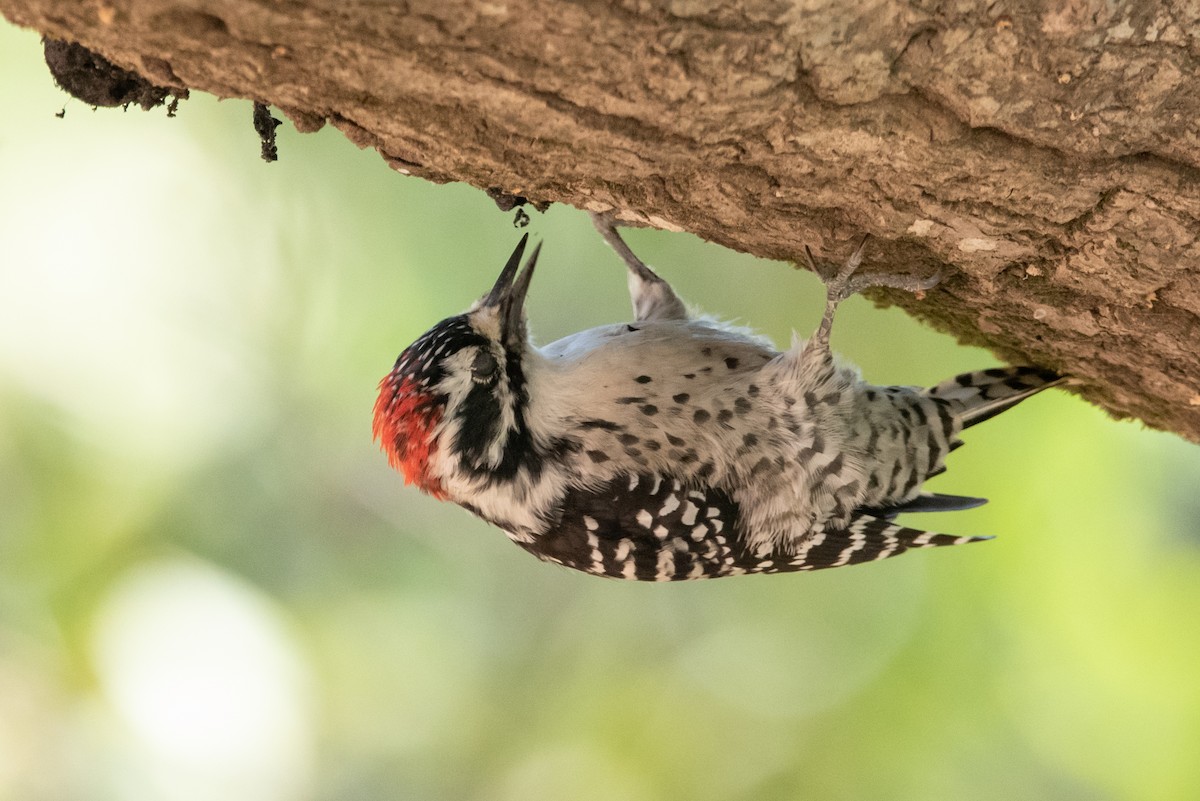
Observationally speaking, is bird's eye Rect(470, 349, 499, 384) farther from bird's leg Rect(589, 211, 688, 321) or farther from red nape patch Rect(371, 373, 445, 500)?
bird's leg Rect(589, 211, 688, 321)

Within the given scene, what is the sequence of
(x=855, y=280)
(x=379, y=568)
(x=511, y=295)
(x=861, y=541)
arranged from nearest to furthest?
(x=855, y=280), (x=511, y=295), (x=861, y=541), (x=379, y=568)

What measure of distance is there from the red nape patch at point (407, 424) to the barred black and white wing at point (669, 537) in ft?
1.60

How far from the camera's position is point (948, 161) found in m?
2.42

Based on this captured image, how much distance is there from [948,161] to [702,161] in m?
0.59

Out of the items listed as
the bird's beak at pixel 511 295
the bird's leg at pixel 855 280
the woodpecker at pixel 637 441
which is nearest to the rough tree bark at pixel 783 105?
the bird's leg at pixel 855 280

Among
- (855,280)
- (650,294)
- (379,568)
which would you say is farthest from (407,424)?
(379,568)

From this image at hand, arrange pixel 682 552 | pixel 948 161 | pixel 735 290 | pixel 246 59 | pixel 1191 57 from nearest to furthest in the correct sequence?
pixel 246 59, pixel 1191 57, pixel 948 161, pixel 682 552, pixel 735 290

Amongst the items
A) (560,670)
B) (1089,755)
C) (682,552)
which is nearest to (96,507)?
(560,670)

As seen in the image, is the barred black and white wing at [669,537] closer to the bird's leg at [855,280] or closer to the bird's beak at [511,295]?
the bird's beak at [511,295]

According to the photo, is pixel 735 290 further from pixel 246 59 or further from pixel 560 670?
pixel 246 59

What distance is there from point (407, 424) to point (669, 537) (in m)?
0.93

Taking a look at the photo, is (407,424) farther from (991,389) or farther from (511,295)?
(991,389)

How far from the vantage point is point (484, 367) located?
3.20 m

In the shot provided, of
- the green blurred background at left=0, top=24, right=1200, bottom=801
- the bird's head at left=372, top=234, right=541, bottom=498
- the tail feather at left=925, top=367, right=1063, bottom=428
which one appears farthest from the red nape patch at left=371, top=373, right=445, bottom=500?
the green blurred background at left=0, top=24, right=1200, bottom=801
